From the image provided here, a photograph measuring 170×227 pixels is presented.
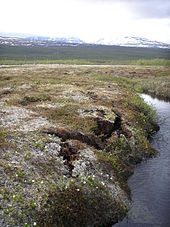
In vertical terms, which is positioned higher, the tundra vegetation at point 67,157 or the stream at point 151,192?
the tundra vegetation at point 67,157

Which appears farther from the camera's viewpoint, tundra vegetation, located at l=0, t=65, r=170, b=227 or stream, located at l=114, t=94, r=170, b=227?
stream, located at l=114, t=94, r=170, b=227

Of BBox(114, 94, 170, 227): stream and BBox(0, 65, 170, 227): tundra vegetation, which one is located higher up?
BBox(0, 65, 170, 227): tundra vegetation

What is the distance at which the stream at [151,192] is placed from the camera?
18.7 meters

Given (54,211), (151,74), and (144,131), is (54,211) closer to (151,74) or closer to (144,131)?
(144,131)

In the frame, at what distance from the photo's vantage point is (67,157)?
22.0 meters

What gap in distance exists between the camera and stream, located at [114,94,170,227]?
1874cm

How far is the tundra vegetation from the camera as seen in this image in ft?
55.5

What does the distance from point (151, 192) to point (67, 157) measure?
24.2ft

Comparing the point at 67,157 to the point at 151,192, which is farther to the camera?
the point at 67,157

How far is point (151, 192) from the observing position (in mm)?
21844

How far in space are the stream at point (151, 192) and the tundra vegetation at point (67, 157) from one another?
2.63 feet

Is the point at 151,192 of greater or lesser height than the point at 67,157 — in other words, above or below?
below

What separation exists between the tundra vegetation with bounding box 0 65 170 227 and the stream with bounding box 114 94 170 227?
0.80 meters

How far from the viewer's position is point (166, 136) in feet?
114
